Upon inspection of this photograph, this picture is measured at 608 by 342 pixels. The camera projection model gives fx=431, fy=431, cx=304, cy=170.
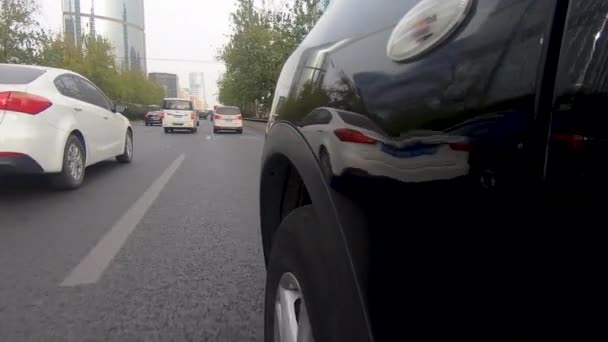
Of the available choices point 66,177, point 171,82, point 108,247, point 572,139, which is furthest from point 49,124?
point 171,82

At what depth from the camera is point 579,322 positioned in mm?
675

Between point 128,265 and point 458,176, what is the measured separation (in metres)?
2.46

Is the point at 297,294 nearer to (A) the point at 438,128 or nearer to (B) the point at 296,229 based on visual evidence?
(B) the point at 296,229

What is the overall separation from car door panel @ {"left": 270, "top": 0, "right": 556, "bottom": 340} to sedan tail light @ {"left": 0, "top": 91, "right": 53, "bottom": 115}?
168 inches

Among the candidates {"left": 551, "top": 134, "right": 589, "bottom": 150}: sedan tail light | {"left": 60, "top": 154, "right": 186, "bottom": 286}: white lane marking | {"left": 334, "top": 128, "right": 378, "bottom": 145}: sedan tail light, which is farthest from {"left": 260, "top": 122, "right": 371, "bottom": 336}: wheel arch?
{"left": 60, "top": 154, "right": 186, "bottom": 286}: white lane marking

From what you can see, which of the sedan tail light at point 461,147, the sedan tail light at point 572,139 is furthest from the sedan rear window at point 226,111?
the sedan tail light at point 572,139

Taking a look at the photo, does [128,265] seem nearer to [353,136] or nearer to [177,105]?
[353,136]

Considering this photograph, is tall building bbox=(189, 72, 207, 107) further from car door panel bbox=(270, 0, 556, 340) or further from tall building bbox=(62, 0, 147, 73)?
car door panel bbox=(270, 0, 556, 340)

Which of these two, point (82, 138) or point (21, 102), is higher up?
point (21, 102)

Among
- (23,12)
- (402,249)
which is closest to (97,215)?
(402,249)

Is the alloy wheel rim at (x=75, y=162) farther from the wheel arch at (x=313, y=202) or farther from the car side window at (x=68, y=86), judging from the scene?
the wheel arch at (x=313, y=202)

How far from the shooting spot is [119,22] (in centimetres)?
6712

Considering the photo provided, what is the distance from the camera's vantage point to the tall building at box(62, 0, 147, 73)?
51.8 metres

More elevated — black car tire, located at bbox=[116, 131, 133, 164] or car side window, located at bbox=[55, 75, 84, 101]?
car side window, located at bbox=[55, 75, 84, 101]
